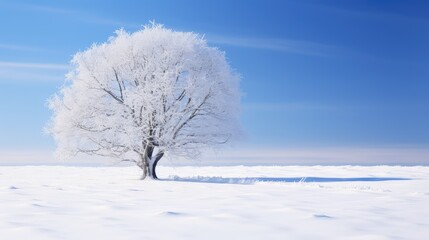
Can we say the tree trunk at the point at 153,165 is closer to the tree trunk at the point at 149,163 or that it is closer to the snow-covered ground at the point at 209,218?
the tree trunk at the point at 149,163

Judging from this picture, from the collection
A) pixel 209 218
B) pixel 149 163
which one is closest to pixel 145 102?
pixel 149 163

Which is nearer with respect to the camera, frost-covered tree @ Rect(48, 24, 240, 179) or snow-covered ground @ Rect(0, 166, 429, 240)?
snow-covered ground @ Rect(0, 166, 429, 240)

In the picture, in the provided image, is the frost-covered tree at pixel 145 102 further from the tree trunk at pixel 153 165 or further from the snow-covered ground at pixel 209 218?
the snow-covered ground at pixel 209 218

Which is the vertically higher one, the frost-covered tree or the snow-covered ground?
the frost-covered tree

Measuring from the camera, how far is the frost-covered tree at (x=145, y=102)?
26.1 meters

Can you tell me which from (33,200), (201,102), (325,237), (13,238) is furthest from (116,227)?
(201,102)

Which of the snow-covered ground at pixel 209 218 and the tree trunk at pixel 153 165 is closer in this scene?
the snow-covered ground at pixel 209 218

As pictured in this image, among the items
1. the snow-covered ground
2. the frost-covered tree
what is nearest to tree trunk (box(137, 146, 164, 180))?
the frost-covered tree

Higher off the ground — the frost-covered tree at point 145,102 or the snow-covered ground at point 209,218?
the frost-covered tree at point 145,102

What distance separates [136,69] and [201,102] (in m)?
4.14

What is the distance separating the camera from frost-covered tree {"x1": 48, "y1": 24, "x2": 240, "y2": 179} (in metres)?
26.1

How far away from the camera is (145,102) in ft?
83.6

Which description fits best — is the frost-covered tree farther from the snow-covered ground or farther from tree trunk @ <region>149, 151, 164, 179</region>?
the snow-covered ground

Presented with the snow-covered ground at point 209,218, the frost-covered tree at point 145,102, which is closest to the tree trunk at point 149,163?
the frost-covered tree at point 145,102
